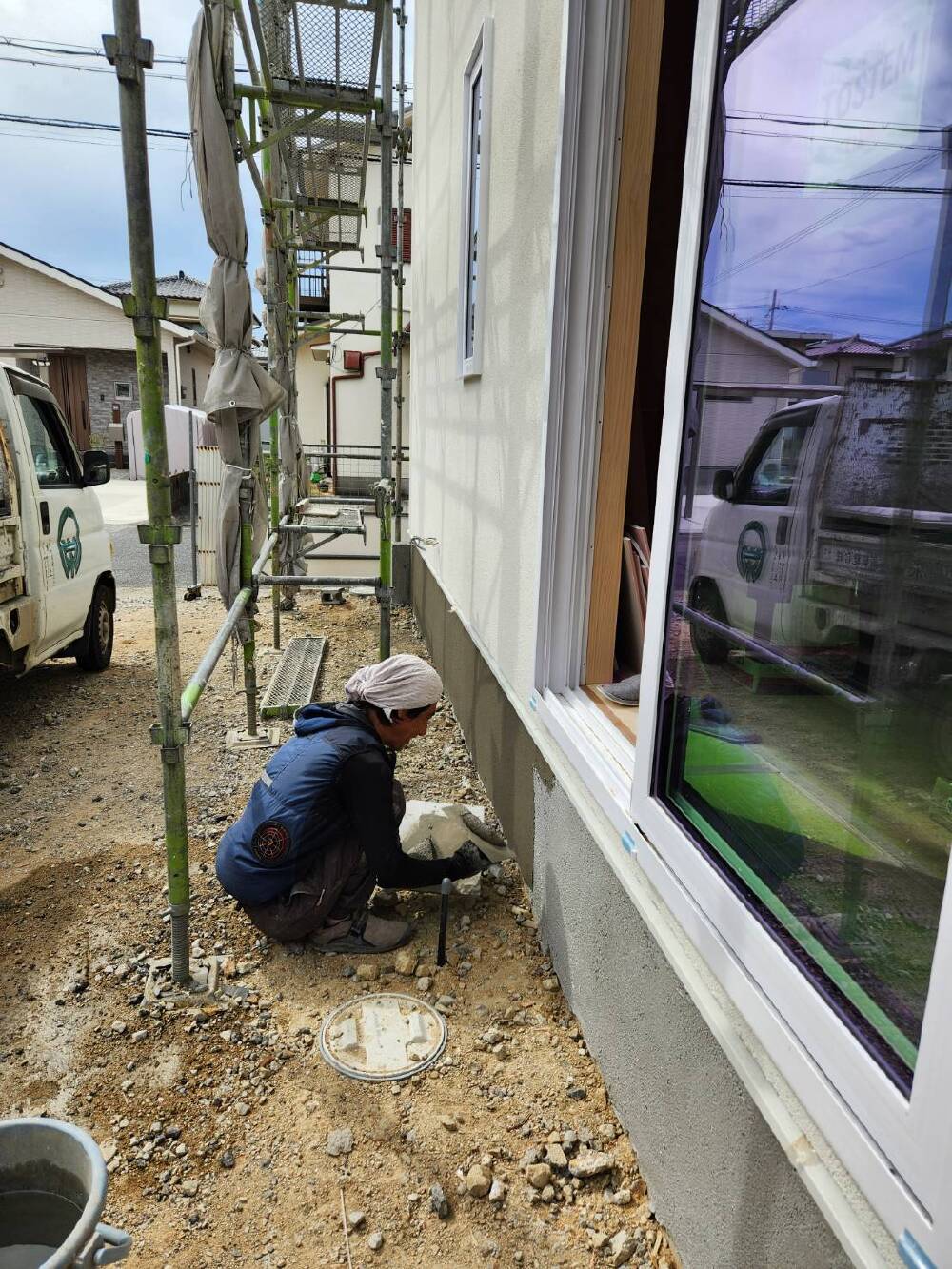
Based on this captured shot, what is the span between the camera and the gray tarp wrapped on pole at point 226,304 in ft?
11.1

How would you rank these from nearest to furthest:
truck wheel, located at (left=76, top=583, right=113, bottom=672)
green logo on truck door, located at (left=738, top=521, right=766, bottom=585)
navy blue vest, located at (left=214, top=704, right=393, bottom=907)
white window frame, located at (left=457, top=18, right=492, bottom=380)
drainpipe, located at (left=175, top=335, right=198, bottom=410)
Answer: green logo on truck door, located at (left=738, top=521, right=766, bottom=585) → navy blue vest, located at (left=214, top=704, right=393, bottom=907) → white window frame, located at (left=457, top=18, right=492, bottom=380) → truck wheel, located at (left=76, top=583, right=113, bottom=672) → drainpipe, located at (left=175, top=335, right=198, bottom=410)

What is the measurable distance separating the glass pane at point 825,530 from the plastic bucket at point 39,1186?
1311 millimetres

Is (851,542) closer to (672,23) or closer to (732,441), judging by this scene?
(732,441)

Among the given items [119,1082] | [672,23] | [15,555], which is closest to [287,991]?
[119,1082]

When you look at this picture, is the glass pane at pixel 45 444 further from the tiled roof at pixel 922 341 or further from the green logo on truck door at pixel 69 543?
the tiled roof at pixel 922 341

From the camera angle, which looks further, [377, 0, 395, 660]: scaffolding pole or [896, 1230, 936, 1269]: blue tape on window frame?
[377, 0, 395, 660]: scaffolding pole

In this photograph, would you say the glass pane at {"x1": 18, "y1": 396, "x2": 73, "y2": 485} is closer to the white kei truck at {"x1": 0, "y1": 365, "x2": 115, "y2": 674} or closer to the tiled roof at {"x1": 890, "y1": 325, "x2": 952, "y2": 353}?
the white kei truck at {"x1": 0, "y1": 365, "x2": 115, "y2": 674}

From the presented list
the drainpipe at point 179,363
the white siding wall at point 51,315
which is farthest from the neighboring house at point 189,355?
the white siding wall at point 51,315

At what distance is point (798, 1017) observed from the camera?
1213 mm

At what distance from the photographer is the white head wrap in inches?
111

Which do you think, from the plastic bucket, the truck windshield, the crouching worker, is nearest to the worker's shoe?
the crouching worker

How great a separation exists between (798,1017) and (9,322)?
24.8 metres

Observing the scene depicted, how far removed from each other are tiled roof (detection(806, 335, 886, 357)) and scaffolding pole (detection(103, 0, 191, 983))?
1.68m

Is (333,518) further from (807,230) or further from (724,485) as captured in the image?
(807,230)
